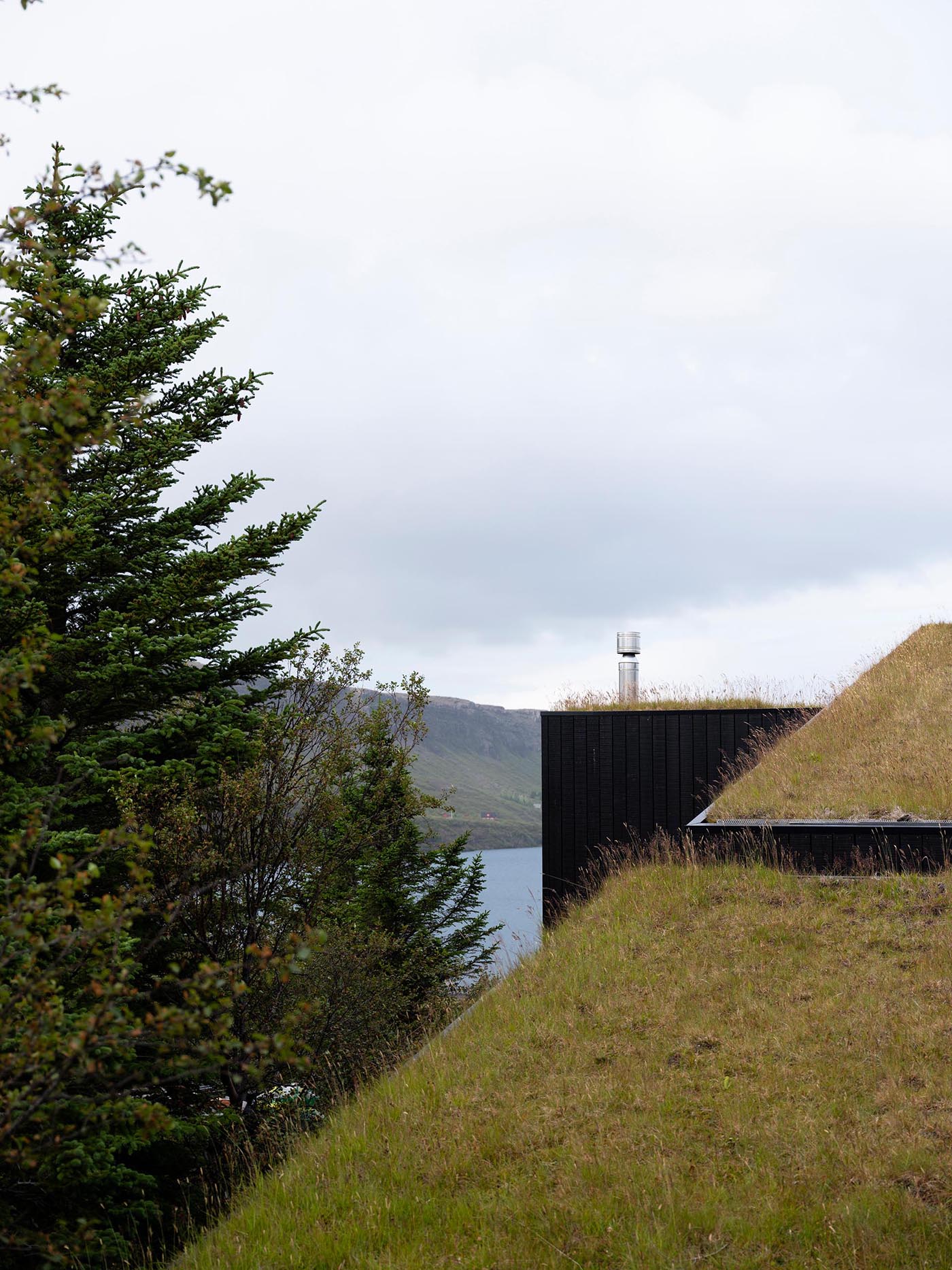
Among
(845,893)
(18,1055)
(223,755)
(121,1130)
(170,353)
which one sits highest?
(170,353)

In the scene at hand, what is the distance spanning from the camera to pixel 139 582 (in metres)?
11.4

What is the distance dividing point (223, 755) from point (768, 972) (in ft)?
20.0

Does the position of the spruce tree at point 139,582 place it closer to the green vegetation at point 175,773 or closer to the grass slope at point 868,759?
the green vegetation at point 175,773

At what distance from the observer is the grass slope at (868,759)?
38.5 ft

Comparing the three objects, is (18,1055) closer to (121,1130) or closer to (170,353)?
(121,1130)

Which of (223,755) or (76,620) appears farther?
(76,620)

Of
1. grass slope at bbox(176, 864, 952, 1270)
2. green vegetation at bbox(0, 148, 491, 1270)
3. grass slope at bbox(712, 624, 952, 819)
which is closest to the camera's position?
grass slope at bbox(176, 864, 952, 1270)

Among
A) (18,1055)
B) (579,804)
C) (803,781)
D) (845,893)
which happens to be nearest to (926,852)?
(845,893)

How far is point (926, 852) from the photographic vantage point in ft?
35.3

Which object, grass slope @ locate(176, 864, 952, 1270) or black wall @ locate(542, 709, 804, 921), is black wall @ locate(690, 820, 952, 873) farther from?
black wall @ locate(542, 709, 804, 921)

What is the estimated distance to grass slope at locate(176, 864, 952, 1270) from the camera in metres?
4.96

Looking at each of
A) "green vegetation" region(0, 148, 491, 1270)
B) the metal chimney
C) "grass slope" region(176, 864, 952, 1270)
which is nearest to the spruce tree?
"green vegetation" region(0, 148, 491, 1270)

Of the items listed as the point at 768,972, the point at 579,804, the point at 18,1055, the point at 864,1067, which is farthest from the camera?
the point at 579,804

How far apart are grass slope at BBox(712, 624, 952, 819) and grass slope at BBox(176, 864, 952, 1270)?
8.58 feet
